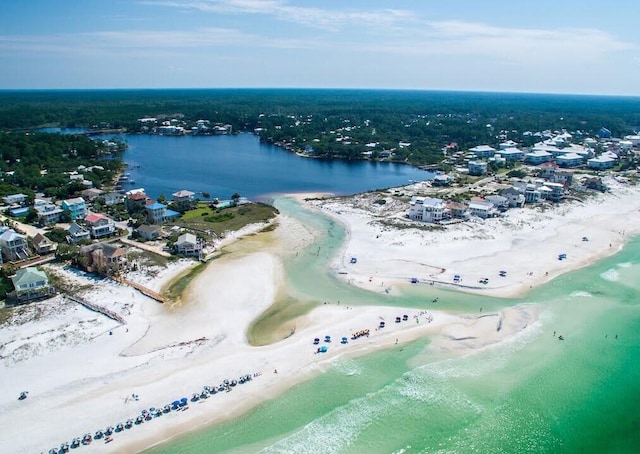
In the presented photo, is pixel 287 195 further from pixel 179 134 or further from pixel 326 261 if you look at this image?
pixel 179 134

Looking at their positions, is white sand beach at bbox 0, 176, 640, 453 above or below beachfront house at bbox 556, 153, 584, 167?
below

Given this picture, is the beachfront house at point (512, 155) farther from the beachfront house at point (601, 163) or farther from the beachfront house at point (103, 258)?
the beachfront house at point (103, 258)

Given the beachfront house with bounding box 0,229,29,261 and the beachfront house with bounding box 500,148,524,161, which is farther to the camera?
the beachfront house with bounding box 500,148,524,161

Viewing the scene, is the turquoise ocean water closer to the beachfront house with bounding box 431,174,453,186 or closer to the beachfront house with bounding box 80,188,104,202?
the beachfront house with bounding box 431,174,453,186

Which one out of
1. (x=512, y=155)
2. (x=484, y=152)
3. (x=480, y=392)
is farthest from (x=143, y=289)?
(x=512, y=155)

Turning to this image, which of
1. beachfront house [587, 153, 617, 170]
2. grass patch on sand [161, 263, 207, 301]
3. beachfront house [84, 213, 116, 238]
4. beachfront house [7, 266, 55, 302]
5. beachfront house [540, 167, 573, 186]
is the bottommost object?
grass patch on sand [161, 263, 207, 301]

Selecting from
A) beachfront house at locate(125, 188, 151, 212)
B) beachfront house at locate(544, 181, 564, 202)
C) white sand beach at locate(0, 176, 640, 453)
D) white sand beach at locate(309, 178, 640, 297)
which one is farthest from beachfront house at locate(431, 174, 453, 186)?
beachfront house at locate(125, 188, 151, 212)

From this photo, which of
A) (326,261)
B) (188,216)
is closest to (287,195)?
(188,216)
